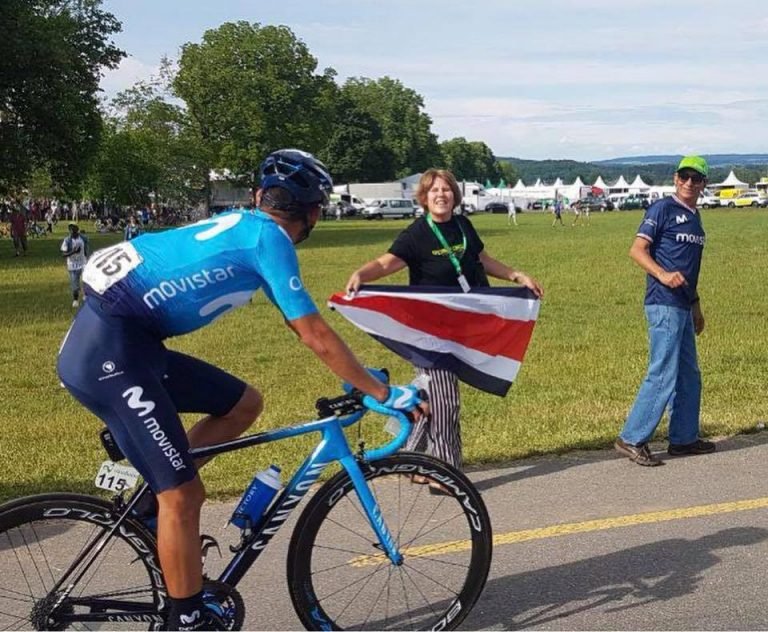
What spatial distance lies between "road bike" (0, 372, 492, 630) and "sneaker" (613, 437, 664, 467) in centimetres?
295

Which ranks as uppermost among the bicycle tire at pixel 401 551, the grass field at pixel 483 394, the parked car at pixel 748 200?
the bicycle tire at pixel 401 551

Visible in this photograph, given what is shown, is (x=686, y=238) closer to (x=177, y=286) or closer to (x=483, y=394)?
(x=483, y=394)

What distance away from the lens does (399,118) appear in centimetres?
12738

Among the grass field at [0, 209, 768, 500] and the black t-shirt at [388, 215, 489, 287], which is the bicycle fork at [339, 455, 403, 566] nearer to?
the grass field at [0, 209, 768, 500]

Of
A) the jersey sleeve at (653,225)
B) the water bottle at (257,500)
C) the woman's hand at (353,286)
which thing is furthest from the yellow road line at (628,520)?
the jersey sleeve at (653,225)

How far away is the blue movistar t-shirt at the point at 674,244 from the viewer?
6.95 metres

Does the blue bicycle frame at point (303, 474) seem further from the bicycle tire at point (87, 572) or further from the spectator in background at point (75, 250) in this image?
the spectator in background at point (75, 250)

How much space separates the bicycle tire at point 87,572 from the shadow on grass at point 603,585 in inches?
56.6

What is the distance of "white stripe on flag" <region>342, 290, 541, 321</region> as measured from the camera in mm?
6109

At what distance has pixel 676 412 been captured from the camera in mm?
7145

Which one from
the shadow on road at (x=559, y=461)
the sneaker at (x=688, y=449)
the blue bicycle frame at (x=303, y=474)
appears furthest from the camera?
the sneaker at (x=688, y=449)

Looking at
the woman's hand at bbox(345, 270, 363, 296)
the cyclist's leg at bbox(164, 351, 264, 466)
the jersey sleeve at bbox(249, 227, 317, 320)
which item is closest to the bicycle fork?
the cyclist's leg at bbox(164, 351, 264, 466)

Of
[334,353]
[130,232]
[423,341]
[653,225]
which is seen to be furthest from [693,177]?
[130,232]

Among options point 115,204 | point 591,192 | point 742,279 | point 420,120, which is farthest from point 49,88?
point 591,192
